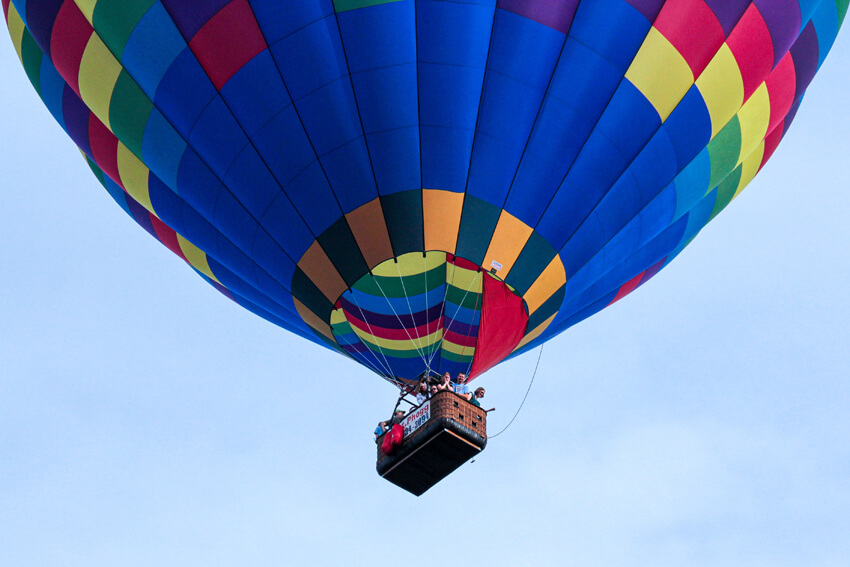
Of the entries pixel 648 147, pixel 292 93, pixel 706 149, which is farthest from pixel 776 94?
pixel 292 93

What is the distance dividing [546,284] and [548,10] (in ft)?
7.93

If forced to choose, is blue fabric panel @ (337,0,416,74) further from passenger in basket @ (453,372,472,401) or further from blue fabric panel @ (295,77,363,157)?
passenger in basket @ (453,372,472,401)

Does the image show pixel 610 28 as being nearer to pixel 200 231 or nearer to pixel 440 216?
pixel 440 216

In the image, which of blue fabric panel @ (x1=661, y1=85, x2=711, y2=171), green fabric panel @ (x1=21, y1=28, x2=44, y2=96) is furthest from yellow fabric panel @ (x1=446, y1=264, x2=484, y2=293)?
green fabric panel @ (x1=21, y1=28, x2=44, y2=96)

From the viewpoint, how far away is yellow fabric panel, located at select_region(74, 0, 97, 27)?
35.3 ft

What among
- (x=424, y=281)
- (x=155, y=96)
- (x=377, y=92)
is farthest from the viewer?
(x=424, y=281)

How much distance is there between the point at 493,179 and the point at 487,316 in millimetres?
1679

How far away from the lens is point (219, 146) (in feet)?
34.9

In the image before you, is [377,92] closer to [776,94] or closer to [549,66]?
[549,66]

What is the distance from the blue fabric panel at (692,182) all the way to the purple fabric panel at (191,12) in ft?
14.6

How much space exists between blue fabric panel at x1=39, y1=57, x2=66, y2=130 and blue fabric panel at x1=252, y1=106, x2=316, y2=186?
2.90 meters

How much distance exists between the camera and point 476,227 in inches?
411

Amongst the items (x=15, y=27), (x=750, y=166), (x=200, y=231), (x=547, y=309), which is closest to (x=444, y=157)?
(x=547, y=309)

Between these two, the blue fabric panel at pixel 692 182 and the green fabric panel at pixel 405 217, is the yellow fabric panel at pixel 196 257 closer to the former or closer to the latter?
the green fabric panel at pixel 405 217
